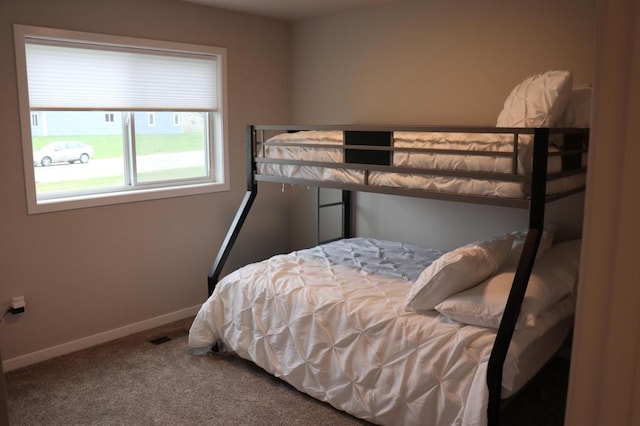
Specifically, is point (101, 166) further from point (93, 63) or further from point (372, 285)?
point (372, 285)

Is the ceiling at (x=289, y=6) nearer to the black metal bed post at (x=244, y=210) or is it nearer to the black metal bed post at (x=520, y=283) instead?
the black metal bed post at (x=244, y=210)

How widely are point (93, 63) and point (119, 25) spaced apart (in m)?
0.31

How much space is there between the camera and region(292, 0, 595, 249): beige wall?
127 inches

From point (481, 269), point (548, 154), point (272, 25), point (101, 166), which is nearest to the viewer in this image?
point (548, 154)

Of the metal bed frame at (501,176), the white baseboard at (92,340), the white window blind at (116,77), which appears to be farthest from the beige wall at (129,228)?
the metal bed frame at (501,176)

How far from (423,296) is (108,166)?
242 cm

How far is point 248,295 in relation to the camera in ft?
10.5

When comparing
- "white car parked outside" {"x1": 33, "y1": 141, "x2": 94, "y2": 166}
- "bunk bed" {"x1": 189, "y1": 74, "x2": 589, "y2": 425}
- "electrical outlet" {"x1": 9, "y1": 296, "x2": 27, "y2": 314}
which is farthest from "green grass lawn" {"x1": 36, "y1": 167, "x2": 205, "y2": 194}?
"bunk bed" {"x1": 189, "y1": 74, "x2": 589, "y2": 425}

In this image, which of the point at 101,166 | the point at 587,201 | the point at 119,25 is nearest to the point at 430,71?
the point at 119,25

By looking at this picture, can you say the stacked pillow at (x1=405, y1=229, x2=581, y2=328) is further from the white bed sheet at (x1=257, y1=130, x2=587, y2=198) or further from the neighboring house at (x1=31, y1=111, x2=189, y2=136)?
the neighboring house at (x1=31, y1=111, x2=189, y2=136)

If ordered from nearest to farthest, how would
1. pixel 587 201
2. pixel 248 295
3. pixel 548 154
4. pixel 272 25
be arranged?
pixel 587 201, pixel 548 154, pixel 248 295, pixel 272 25

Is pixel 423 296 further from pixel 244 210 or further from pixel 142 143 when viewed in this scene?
pixel 142 143

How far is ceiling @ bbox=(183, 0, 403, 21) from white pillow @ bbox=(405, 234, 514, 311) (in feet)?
7.19

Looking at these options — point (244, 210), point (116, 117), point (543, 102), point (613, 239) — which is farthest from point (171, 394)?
point (613, 239)
